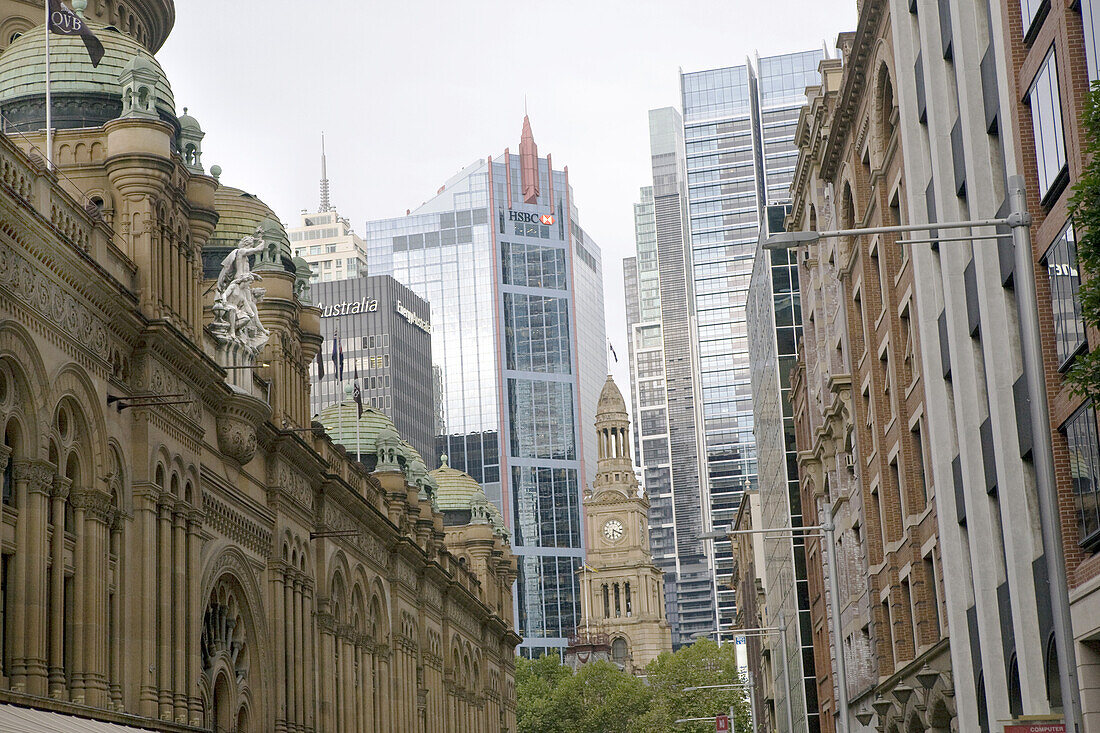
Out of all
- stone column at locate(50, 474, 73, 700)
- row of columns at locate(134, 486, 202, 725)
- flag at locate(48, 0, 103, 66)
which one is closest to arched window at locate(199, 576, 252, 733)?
row of columns at locate(134, 486, 202, 725)

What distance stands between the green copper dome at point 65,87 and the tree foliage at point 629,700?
100 meters

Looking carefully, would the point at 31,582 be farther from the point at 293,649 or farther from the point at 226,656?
the point at 293,649

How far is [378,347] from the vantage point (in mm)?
187375

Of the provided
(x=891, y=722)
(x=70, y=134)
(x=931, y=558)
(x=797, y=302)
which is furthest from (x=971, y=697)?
(x=797, y=302)

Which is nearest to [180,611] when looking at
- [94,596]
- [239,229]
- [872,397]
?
[94,596]

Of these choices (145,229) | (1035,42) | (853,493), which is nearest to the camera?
(1035,42)

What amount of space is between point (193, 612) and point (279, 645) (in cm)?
902

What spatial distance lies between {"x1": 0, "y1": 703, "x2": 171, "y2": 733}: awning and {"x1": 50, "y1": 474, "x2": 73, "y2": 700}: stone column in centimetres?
91

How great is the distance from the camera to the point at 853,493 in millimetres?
59938

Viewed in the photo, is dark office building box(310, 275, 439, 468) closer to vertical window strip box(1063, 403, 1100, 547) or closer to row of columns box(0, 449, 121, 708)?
row of columns box(0, 449, 121, 708)

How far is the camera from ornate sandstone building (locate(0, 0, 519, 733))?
1270 inches

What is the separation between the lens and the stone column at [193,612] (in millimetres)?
40438

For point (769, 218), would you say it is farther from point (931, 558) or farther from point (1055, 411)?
point (1055, 411)

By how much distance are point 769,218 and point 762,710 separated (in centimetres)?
5411
